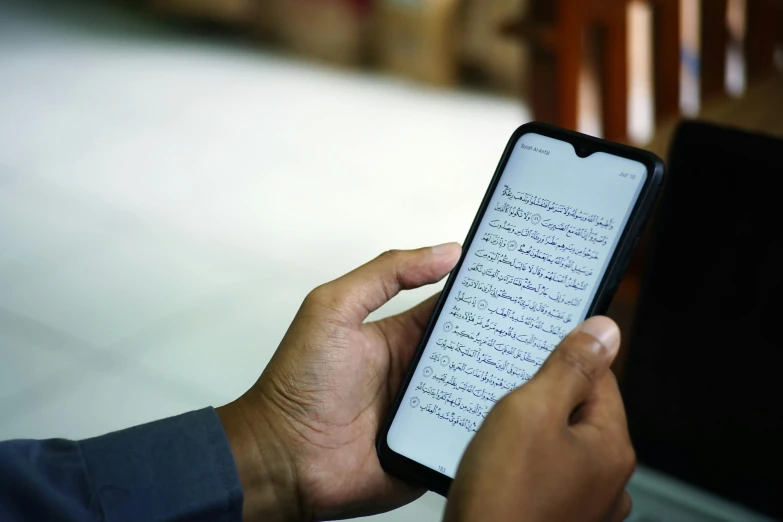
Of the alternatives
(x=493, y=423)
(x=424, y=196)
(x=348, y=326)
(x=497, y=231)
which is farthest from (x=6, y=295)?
(x=493, y=423)

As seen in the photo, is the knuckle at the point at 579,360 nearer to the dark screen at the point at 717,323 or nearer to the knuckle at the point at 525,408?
the knuckle at the point at 525,408

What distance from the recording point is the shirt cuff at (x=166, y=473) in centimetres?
73

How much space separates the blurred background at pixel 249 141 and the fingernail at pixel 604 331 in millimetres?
664

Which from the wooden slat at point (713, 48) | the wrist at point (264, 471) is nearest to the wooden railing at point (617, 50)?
the wooden slat at point (713, 48)

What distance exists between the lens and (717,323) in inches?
40.4

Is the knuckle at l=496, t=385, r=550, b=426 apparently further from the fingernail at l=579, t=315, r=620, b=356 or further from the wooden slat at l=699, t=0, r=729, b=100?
the wooden slat at l=699, t=0, r=729, b=100

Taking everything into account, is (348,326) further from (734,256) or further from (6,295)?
(6,295)

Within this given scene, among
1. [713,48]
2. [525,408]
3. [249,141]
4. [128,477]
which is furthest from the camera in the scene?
[249,141]

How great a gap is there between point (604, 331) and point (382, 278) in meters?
0.25

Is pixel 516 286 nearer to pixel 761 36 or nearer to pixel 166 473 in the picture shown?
pixel 166 473

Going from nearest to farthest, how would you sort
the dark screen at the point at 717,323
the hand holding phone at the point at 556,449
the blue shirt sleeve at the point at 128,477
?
the hand holding phone at the point at 556,449
the blue shirt sleeve at the point at 128,477
the dark screen at the point at 717,323

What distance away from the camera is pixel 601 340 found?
0.63m

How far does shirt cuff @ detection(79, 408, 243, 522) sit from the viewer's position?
0.73 meters

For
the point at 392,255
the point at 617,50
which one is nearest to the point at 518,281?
the point at 392,255
